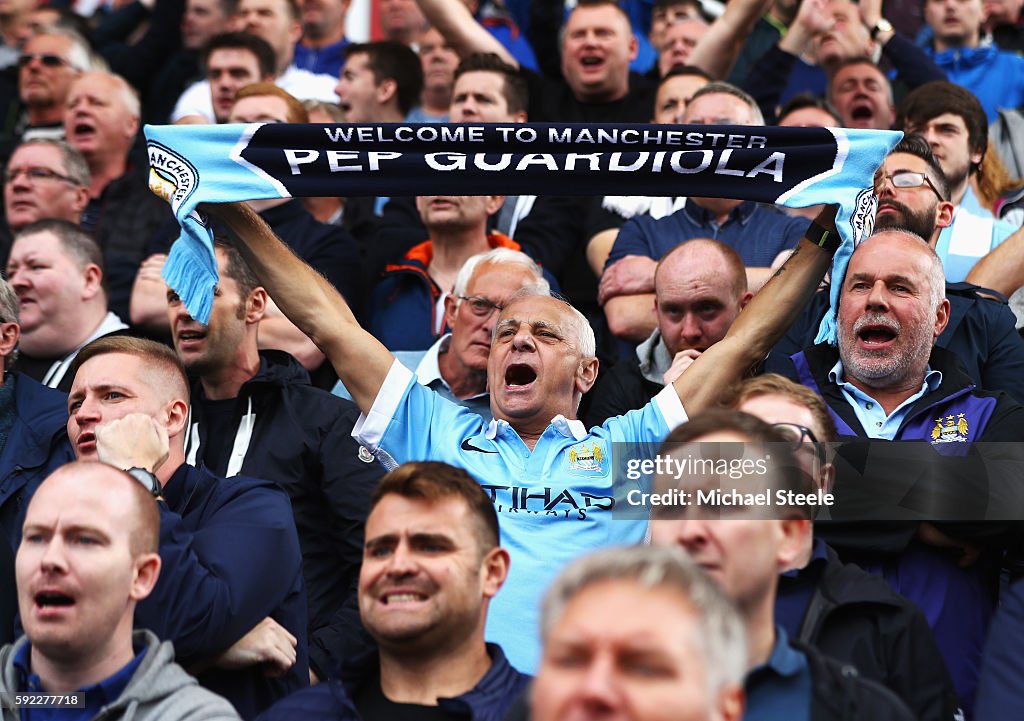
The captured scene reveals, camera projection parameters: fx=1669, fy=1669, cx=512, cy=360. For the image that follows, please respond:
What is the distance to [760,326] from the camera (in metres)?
5.46

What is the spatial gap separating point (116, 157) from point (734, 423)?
5864mm

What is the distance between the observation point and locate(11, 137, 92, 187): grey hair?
8.56 meters

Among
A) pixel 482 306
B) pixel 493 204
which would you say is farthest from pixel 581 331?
pixel 493 204

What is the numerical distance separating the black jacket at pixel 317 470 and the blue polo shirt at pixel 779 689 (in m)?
2.10

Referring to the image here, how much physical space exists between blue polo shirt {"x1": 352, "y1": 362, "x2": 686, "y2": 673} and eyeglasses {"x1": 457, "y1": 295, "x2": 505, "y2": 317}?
95cm

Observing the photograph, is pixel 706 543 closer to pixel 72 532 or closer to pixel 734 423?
pixel 734 423

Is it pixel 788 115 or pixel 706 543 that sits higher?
pixel 788 115

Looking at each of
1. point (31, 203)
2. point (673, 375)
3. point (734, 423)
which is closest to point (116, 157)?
point (31, 203)

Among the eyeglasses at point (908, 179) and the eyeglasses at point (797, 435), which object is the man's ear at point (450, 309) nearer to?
the eyeglasses at point (908, 179)

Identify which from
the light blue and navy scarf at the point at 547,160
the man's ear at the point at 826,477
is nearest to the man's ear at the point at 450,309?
the light blue and navy scarf at the point at 547,160

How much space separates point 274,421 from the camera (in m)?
6.01

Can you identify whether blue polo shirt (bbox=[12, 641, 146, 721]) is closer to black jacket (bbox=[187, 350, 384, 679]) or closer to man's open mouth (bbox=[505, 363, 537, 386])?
black jacket (bbox=[187, 350, 384, 679])

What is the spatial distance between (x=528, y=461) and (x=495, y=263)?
143 centimetres

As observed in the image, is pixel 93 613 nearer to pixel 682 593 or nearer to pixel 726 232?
pixel 682 593
